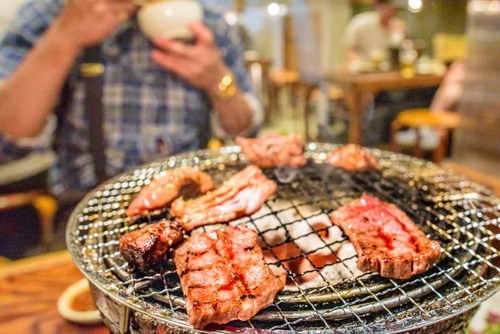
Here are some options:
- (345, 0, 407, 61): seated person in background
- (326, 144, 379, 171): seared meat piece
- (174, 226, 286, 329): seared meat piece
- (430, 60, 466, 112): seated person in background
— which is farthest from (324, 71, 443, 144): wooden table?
(174, 226, 286, 329): seared meat piece

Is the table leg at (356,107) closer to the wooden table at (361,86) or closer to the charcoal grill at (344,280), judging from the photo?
the wooden table at (361,86)

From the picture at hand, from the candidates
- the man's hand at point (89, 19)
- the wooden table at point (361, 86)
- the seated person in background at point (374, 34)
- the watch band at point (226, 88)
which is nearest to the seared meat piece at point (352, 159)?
the watch band at point (226, 88)

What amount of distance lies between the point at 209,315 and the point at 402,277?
576mm

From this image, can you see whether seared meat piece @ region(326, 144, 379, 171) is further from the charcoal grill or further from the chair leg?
the chair leg

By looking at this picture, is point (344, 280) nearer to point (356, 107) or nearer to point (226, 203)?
point (226, 203)

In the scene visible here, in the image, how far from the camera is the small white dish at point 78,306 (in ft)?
6.31

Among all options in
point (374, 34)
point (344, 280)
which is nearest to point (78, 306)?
point (344, 280)

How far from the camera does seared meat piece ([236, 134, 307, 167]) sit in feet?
6.39

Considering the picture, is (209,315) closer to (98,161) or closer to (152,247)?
(152,247)

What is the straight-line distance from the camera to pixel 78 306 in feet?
6.60

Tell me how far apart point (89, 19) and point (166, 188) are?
4.72ft

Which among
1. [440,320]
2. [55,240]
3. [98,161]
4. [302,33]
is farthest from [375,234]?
[302,33]

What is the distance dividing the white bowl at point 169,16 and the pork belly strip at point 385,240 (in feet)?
4.82

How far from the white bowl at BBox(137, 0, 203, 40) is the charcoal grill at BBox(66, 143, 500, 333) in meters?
0.89
